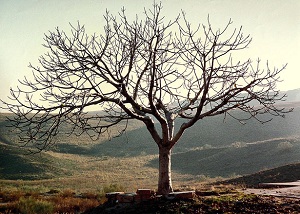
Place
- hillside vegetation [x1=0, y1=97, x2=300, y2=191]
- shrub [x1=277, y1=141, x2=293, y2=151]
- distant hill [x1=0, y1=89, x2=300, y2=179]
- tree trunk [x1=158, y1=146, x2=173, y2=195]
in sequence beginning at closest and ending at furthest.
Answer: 1. tree trunk [x1=158, y1=146, x2=173, y2=195]
2. hillside vegetation [x1=0, y1=97, x2=300, y2=191]
3. distant hill [x1=0, y1=89, x2=300, y2=179]
4. shrub [x1=277, y1=141, x2=293, y2=151]

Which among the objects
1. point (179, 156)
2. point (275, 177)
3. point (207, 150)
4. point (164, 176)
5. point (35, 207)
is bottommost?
point (35, 207)

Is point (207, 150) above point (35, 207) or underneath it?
above

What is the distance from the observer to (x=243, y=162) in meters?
46.7

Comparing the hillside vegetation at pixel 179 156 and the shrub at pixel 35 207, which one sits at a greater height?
the hillside vegetation at pixel 179 156

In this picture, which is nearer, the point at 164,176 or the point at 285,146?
the point at 164,176

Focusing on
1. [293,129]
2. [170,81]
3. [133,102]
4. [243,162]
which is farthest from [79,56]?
[293,129]

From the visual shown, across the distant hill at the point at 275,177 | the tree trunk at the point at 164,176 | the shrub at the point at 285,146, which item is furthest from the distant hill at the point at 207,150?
the tree trunk at the point at 164,176

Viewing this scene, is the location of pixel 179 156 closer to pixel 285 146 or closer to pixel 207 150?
pixel 207 150

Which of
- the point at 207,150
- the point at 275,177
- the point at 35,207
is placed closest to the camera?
the point at 35,207

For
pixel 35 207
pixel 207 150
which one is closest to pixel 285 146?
pixel 207 150

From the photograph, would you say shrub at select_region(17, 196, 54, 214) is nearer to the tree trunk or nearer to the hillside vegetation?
the tree trunk

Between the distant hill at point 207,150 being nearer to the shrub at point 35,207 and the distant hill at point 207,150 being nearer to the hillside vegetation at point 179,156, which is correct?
the hillside vegetation at point 179,156

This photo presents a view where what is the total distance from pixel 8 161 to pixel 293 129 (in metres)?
49.3

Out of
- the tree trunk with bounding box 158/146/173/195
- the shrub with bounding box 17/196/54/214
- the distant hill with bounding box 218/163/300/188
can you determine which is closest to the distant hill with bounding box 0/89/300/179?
the distant hill with bounding box 218/163/300/188
